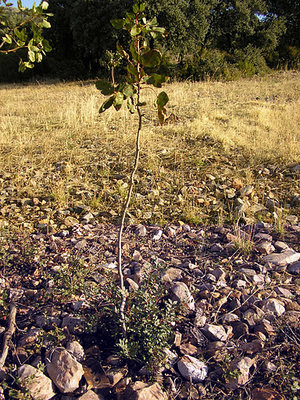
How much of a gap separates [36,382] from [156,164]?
3.32 metres

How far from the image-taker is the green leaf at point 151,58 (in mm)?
1440

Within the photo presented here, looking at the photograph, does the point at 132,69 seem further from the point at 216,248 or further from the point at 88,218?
the point at 88,218

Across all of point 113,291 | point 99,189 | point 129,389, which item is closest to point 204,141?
point 99,189

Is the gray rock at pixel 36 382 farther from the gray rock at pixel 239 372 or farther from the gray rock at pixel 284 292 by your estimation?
the gray rock at pixel 284 292

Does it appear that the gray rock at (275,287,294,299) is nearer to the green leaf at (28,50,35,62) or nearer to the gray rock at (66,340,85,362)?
the gray rock at (66,340,85,362)

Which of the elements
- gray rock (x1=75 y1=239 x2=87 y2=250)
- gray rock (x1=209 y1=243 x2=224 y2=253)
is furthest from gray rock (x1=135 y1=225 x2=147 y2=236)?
gray rock (x1=209 y1=243 x2=224 y2=253)

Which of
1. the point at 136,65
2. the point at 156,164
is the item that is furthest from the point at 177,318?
the point at 156,164

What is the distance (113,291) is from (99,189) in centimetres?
213

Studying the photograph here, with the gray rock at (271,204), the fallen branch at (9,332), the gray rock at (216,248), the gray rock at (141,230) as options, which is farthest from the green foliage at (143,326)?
the gray rock at (271,204)

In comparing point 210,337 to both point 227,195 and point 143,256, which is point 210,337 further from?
point 227,195

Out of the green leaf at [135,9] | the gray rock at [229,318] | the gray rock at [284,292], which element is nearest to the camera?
the green leaf at [135,9]

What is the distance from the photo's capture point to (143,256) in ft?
8.92

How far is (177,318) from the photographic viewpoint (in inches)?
79.0

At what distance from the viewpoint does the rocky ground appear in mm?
1647
